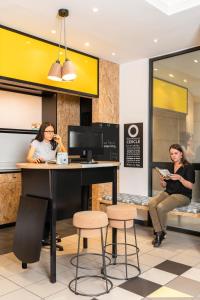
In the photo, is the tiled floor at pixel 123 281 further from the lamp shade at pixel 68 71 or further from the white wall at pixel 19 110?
the white wall at pixel 19 110

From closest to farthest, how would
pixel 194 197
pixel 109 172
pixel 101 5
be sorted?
pixel 101 5 → pixel 109 172 → pixel 194 197

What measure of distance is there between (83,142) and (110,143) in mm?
1868

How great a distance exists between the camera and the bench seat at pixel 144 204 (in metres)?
3.89

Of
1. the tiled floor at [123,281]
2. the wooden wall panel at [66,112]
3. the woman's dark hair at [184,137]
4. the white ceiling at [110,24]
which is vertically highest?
the white ceiling at [110,24]

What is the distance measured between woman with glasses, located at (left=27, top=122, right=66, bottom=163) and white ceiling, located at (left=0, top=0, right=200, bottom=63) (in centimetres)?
126

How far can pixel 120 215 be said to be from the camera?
122 inches

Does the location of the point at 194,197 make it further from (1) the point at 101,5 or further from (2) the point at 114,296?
(1) the point at 101,5

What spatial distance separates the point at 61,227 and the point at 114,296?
95.8 inches

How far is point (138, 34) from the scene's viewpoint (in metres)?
4.04

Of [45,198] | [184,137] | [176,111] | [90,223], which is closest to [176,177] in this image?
[184,137]

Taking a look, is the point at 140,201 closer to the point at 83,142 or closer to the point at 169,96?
the point at 83,142

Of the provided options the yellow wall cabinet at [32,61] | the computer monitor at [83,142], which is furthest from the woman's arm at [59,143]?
the yellow wall cabinet at [32,61]

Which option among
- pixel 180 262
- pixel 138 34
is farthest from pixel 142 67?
pixel 180 262

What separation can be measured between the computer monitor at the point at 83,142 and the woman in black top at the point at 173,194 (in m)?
1.22
